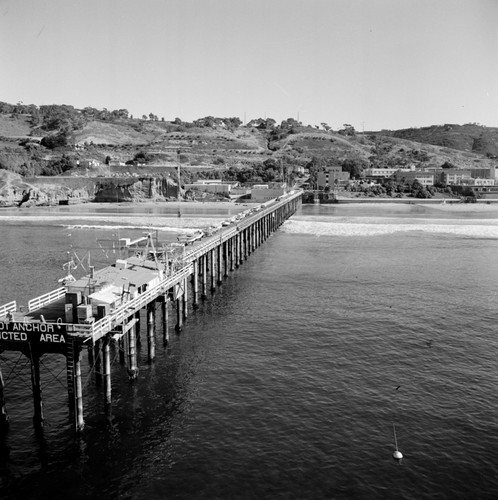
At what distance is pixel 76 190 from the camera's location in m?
197

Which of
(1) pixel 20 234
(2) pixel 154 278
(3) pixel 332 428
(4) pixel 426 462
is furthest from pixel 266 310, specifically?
(1) pixel 20 234

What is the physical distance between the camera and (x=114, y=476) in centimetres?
2511

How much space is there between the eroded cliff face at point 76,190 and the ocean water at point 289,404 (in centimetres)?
12594

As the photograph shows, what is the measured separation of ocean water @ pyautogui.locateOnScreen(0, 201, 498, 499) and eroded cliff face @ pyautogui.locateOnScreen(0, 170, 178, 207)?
126 metres

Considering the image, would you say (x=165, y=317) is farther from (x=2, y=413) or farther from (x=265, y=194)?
(x=265, y=194)

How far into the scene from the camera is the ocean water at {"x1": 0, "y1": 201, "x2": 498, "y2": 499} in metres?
24.9

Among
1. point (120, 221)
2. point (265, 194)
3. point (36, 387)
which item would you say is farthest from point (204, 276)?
point (265, 194)

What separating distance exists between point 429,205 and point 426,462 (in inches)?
7109

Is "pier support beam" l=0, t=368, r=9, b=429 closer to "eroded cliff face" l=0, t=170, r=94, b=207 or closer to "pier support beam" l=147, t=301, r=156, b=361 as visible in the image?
"pier support beam" l=147, t=301, r=156, b=361

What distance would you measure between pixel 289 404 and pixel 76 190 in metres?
178

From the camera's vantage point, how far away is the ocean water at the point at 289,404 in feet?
81.8

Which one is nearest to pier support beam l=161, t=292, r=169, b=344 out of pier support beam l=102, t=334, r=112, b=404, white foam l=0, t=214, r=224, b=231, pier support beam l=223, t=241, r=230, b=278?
pier support beam l=102, t=334, r=112, b=404

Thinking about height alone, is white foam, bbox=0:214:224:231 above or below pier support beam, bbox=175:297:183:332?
above

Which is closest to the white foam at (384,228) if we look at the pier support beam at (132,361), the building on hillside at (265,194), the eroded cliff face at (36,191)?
the building on hillside at (265,194)
